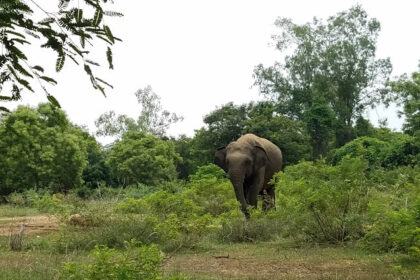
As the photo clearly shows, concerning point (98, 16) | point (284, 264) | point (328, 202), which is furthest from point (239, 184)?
point (98, 16)

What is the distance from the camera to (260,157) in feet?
52.7

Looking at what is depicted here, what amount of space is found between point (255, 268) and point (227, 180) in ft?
42.5

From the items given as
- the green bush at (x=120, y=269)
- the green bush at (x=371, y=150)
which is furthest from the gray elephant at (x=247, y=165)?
the green bush at (x=371, y=150)

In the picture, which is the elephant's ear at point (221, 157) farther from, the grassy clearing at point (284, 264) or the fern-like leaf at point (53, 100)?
the fern-like leaf at point (53, 100)

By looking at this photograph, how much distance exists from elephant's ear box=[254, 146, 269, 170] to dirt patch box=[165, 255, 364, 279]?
265 inches

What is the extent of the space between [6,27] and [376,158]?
42.1m

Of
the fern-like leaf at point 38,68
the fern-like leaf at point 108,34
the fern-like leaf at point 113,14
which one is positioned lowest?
the fern-like leaf at point 38,68

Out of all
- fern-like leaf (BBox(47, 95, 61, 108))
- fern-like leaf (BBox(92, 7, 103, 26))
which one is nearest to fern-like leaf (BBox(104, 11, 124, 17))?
fern-like leaf (BBox(92, 7, 103, 26))

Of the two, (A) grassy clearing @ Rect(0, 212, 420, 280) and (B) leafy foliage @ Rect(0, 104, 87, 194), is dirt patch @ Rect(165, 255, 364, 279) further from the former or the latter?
(B) leafy foliage @ Rect(0, 104, 87, 194)

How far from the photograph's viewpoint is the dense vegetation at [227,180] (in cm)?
969

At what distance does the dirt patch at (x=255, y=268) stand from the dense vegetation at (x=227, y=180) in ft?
2.98

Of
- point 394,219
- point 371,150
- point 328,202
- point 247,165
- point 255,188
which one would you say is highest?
point 371,150

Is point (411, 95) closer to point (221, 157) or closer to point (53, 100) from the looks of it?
point (221, 157)

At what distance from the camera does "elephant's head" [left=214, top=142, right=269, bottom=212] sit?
14781 millimetres
